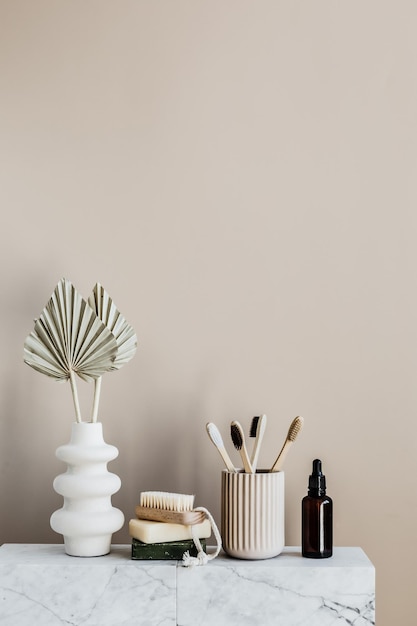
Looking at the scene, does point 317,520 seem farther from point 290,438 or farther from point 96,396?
point 96,396

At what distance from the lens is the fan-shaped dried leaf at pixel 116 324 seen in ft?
3.66

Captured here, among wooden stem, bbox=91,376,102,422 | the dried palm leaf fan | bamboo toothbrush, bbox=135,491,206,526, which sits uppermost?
the dried palm leaf fan

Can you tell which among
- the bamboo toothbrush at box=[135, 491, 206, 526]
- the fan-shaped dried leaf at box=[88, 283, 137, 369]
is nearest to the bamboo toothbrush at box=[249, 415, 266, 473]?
the bamboo toothbrush at box=[135, 491, 206, 526]

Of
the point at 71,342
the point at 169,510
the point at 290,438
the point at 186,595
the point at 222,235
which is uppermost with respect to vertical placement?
the point at 222,235

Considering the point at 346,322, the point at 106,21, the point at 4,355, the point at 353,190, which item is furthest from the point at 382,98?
the point at 4,355

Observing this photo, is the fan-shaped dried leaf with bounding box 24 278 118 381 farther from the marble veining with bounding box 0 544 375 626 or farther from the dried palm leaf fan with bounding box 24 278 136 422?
the marble veining with bounding box 0 544 375 626

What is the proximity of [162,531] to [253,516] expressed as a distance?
13 cm

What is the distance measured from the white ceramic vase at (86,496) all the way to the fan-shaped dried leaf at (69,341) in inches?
3.6

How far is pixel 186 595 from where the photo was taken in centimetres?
98

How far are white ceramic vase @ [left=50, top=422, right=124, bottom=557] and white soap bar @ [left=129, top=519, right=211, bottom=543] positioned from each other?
0.05 metres

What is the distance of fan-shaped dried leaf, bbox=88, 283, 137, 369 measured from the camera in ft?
3.66

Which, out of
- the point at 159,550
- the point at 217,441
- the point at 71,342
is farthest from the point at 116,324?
the point at 159,550

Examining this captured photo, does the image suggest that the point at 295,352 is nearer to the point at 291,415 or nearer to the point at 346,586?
the point at 291,415

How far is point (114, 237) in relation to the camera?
1222 mm
